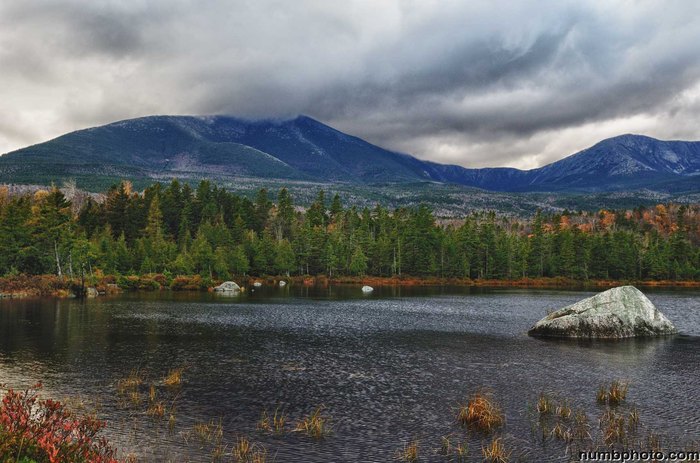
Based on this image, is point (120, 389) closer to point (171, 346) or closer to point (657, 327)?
point (171, 346)

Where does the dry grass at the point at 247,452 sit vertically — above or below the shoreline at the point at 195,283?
above

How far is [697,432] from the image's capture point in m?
24.8

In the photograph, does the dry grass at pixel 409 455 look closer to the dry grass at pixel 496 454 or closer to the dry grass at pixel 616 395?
the dry grass at pixel 496 454

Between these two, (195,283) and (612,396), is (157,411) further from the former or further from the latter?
(195,283)

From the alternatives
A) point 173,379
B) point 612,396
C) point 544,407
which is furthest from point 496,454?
point 173,379

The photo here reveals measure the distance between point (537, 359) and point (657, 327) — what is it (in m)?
23.4

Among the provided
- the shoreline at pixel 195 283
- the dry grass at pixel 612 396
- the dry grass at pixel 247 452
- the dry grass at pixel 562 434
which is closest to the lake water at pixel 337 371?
the dry grass at pixel 612 396

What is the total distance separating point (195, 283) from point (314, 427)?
102114mm

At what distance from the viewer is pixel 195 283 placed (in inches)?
4729

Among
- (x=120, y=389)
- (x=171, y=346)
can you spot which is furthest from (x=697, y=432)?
(x=171, y=346)

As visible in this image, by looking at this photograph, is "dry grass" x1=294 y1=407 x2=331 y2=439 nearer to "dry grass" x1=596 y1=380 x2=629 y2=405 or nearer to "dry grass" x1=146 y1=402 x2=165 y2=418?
"dry grass" x1=146 y1=402 x2=165 y2=418

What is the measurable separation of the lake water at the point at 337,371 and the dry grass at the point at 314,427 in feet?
1.61

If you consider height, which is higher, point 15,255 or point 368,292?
point 15,255

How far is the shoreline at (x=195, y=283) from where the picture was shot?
298 feet
